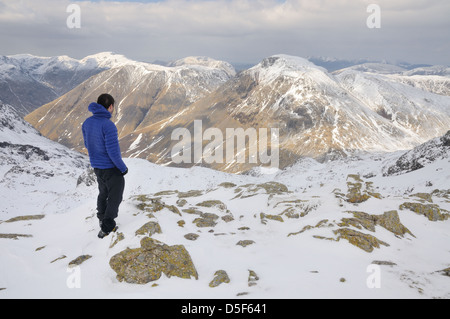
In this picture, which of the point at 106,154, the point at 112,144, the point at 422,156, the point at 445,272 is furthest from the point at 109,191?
the point at 422,156

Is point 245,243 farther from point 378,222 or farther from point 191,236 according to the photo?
point 378,222

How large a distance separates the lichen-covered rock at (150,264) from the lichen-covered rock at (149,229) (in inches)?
28.3

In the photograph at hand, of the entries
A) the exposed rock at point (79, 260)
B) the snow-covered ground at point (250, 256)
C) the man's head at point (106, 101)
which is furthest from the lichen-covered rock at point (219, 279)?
the man's head at point (106, 101)

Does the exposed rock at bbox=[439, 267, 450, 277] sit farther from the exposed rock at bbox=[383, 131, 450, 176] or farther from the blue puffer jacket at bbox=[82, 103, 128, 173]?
the exposed rock at bbox=[383, 131, 450, 176]

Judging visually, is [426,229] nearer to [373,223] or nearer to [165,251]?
[373,223]

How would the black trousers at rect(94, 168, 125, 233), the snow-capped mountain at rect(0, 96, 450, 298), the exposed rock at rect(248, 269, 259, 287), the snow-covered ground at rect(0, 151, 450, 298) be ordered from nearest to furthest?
the snow-covered ground at rect(0, 151, 450, 298) < the snow-capped mountain at rect(0, 96, 450, 298) < the exposed rock at rect(248, 269, 259, 287) < the black trousers at rect(94, 168, 125, 233)

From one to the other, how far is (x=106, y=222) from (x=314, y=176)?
30.8 m

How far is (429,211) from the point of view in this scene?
11992mm

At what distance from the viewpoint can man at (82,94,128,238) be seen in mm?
8086

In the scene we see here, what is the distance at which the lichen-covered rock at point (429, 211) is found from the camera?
11742mm

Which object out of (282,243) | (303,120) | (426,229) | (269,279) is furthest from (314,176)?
(303,120)

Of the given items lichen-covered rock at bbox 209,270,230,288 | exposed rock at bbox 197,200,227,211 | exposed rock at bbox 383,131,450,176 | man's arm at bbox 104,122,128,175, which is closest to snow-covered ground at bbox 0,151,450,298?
lichen-covered rock at bbox 209,270,230,288

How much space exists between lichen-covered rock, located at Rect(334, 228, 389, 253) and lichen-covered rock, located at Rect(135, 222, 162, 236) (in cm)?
621
